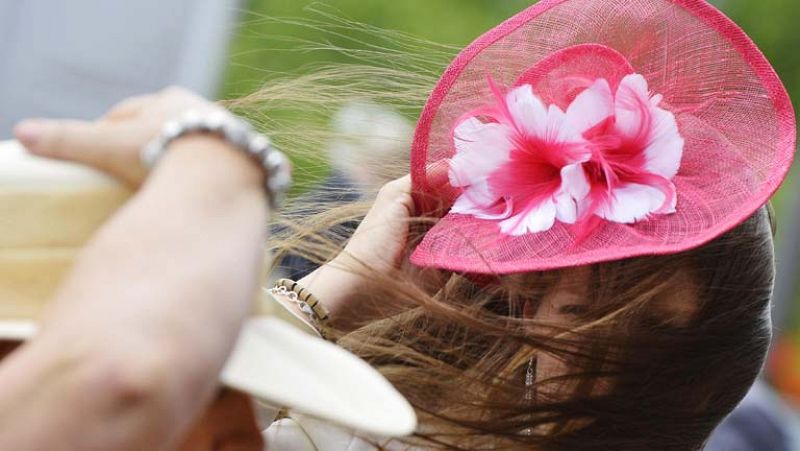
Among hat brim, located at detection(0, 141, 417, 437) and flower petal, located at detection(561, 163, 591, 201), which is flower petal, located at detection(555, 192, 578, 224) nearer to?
flower petal, located at detection(561, 163, 591, 201)

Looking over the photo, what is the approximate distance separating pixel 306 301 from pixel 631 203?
409 mm

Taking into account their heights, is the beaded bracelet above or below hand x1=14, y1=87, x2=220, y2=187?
below

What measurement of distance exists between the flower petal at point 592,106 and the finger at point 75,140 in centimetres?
64

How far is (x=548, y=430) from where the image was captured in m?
1.48

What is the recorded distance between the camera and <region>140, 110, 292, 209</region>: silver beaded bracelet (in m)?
0.89

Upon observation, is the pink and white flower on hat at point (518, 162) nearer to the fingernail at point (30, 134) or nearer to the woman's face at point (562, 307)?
the woman's face at point (562, 307)

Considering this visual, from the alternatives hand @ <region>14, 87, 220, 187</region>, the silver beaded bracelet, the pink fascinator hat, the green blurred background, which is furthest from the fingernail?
the green blurred background

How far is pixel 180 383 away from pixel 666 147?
780 mm

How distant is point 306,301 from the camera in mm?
1507

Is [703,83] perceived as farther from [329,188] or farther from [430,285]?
[329,188]

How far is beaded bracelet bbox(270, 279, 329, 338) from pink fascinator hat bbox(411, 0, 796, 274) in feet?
0.49

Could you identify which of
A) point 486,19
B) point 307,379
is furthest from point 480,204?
point 486,19

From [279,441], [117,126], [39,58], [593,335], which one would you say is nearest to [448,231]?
[593,335]

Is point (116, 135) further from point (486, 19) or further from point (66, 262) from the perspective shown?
point (486, 19)
